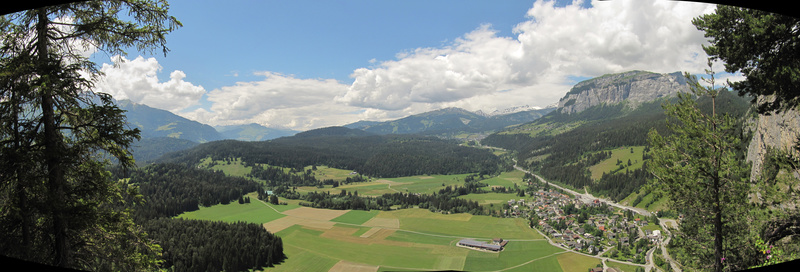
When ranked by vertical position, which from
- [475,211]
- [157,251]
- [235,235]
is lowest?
[475,211]

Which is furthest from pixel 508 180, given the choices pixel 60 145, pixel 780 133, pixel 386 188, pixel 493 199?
pixel 60 145

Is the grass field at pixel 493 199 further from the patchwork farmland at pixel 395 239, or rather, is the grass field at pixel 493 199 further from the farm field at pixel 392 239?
the patchwork farmland at pixel 395 239

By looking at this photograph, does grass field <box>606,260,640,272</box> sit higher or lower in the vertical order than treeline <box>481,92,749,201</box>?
lower


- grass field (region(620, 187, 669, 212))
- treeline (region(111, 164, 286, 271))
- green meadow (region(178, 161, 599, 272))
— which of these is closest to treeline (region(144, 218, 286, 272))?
treeline (region(111, 164, 286, 271))

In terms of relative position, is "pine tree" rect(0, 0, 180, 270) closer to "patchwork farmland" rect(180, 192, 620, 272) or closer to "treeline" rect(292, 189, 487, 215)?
"patchwork farmland" rect(180, 192, 620, 272)

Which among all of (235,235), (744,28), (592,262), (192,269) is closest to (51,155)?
(744,28)

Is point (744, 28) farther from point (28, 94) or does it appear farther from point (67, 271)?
point (28, 94)

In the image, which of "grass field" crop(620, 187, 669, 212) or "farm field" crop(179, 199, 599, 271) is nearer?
"farm field" crop(179, 199, 599, 271)
